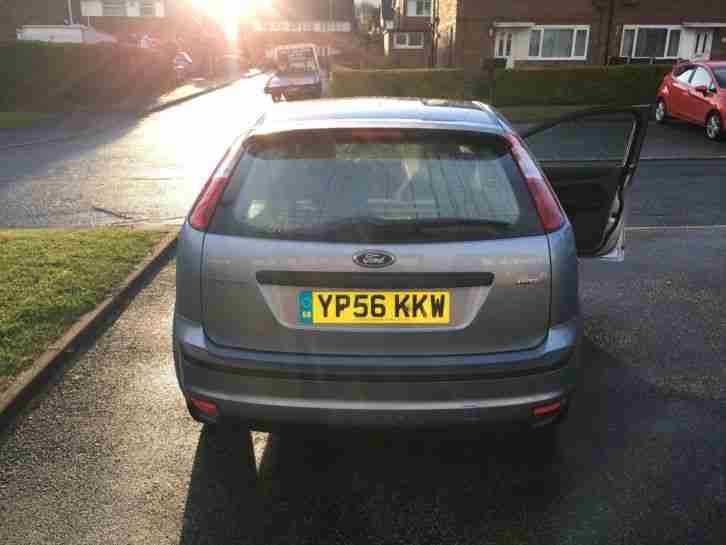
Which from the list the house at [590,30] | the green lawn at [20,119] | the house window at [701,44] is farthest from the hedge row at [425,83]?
the house window at [701,44]

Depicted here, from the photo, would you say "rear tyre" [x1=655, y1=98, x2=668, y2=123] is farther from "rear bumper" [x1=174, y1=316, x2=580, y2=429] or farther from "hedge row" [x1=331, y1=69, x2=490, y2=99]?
"rear bumper" [x1=174, y1=316, x2=580, y2=429]

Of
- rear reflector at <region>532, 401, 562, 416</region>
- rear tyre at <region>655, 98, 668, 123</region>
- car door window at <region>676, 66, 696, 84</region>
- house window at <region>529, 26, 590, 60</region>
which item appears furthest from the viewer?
house window at <region>529, 26, 590, 60</region>

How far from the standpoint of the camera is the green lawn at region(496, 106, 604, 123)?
64.3ft

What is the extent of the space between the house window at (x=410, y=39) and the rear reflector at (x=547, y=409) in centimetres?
5332


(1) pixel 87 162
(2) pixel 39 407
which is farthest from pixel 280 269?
(1) pixel 87 162

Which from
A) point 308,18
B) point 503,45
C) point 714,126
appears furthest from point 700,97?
point 308,18

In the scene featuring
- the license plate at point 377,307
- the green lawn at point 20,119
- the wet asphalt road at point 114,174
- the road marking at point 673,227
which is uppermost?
the license plate at point 377,307

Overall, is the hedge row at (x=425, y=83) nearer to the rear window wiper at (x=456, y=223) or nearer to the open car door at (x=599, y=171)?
the open car door at (x=599, y=171)

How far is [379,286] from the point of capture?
8.98 ft

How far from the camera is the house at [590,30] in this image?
33281 mm

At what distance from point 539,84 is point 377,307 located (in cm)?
2268

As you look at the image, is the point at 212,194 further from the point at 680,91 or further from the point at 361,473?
the point at 680,91

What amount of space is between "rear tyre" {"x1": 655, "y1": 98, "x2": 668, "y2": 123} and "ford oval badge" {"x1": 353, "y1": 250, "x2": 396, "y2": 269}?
1834 centimetres

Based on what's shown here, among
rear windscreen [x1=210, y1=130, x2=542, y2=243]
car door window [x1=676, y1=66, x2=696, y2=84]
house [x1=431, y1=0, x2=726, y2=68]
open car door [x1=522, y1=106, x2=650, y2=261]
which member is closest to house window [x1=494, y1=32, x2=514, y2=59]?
house [x1=431, y1=0, x2=726, y2=68]
